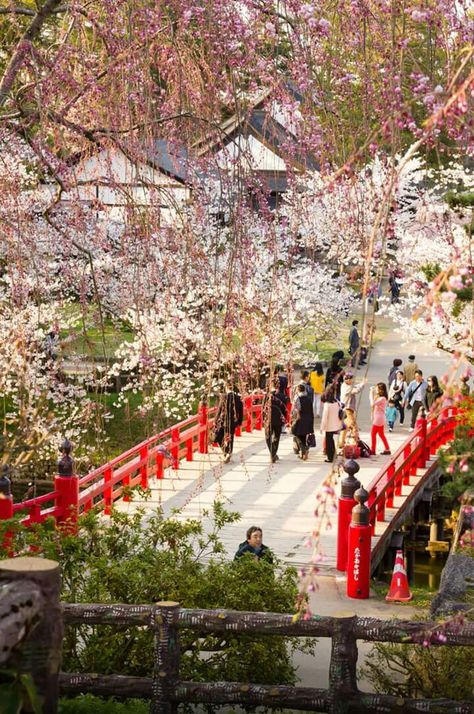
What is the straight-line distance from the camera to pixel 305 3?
6.02 m

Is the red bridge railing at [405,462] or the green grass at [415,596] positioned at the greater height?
the red bridge railing at [405,462]

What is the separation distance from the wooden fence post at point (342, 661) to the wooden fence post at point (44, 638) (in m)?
2.46

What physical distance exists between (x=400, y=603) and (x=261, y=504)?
372 cm

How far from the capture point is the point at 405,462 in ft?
51.3

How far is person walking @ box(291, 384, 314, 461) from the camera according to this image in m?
16.7

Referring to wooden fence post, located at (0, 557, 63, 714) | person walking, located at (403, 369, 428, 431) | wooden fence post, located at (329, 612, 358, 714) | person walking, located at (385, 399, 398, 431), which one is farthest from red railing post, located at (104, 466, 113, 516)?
person walking, located at (385, 399, 398, 431)

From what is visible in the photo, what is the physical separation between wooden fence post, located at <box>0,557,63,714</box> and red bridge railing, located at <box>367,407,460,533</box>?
29.2ft

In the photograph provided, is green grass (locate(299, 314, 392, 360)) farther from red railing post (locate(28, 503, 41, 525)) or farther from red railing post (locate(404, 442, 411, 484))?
red railing post (locate(28, 503, 41, 525))

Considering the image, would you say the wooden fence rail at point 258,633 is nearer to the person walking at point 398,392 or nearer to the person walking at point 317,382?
the person walking at point 317,382

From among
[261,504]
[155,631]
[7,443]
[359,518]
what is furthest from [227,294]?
[261,504]

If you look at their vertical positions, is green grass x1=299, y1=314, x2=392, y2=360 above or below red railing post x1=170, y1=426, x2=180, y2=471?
above

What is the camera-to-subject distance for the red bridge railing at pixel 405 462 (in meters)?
14.0

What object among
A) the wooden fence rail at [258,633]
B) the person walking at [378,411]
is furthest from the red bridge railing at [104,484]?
the person walking at [378,411]

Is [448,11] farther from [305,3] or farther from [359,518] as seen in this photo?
[359,518]
